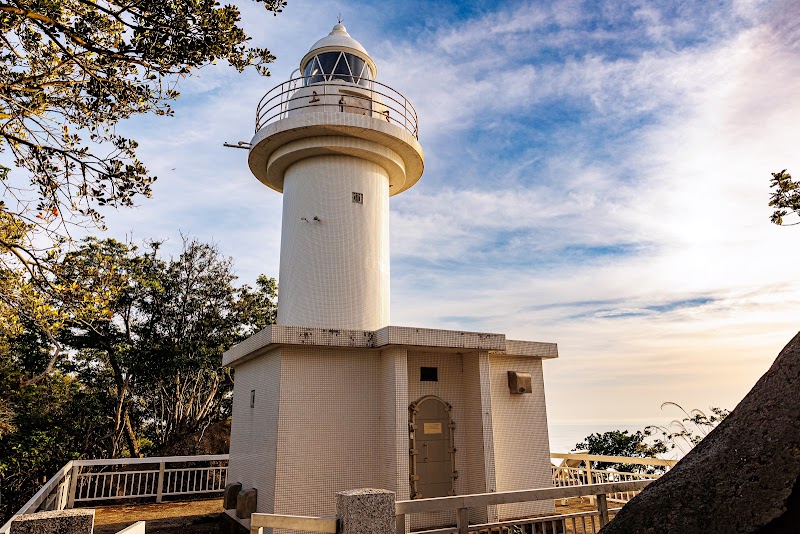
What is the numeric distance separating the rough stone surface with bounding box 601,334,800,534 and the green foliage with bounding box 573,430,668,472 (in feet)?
32.2

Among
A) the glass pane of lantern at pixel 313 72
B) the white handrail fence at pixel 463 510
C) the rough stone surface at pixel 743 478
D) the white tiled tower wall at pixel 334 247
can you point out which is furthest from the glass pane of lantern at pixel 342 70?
the rough stone surface at pixel 743 478

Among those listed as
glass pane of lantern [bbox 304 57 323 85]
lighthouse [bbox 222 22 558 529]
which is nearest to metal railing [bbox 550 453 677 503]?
lighthouse [bbox 222 22 558 529]

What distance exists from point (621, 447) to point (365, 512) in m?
11.4

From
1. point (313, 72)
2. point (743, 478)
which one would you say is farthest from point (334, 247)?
point (743, 478)

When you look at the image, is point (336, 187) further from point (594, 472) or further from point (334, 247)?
point (594, 472)

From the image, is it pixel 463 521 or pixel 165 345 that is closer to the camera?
pixel 463 521

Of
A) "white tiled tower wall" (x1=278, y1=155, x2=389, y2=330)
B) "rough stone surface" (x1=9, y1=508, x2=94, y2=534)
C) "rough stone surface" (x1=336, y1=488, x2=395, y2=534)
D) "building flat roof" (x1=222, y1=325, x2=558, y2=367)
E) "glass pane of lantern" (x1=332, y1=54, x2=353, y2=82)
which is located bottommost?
"rough stone surface" (x1=336, y1=488, x2=395, y2=534)

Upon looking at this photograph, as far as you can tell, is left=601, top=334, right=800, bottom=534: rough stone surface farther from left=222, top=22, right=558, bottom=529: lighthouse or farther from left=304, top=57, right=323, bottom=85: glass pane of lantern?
left=304, top=57, right=323, bottom=85: glass pane of lantern

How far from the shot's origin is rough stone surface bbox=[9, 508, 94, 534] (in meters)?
3.17

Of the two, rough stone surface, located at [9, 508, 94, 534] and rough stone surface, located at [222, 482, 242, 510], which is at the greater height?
rough stone surface, located at [9, 508, 94, 534]

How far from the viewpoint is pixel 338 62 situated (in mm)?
11445

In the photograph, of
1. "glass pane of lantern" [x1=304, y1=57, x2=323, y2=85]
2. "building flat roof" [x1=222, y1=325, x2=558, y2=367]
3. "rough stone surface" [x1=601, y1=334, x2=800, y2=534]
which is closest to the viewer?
"rough stone surface" [x1=601, y1=334, x2=800, y2=534]

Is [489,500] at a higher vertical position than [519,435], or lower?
lower

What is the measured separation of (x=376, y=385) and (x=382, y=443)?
91 centimetres
